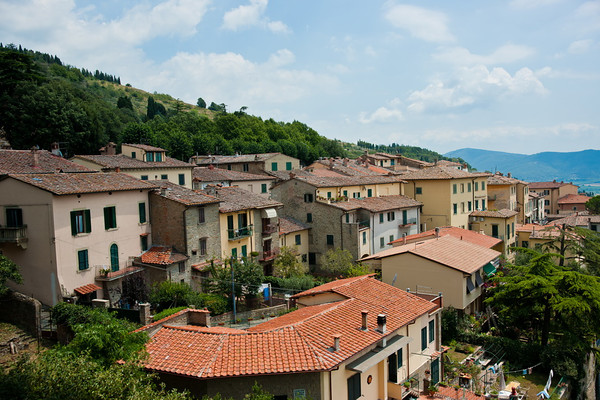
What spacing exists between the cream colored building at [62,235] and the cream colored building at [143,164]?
16268 mm

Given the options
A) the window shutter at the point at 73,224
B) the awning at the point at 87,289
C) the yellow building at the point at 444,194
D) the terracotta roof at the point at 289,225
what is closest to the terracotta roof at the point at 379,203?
the yellow building at the point at 444,194

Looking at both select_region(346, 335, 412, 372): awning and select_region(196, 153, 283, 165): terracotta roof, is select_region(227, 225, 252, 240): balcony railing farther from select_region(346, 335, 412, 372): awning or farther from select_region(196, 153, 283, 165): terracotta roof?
select_region(196, 153, 283, 165): terracotta roof

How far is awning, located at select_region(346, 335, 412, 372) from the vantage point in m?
16.8

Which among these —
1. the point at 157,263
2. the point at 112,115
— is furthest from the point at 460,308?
the point at 112,115

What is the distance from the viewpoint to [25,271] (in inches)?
1060

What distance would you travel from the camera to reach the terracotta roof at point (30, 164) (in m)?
30.7

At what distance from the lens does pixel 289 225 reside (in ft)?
151

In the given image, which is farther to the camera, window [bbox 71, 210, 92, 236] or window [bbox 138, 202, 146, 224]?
window [bbox 138, 202, 146, 224]

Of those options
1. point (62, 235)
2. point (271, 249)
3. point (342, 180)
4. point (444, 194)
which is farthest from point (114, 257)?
Result: point (444, 194)

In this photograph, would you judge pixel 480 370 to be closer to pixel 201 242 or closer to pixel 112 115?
pixel 201 242

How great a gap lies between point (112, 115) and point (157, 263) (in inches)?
2268

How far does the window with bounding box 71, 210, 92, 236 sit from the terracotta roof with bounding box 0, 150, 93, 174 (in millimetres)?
5020

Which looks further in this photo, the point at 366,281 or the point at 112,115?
the point at 112,115

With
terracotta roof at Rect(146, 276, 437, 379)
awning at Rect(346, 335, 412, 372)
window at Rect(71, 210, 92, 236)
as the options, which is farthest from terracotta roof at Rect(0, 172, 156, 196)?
awning at Rect(346, 335, 412, 372)
